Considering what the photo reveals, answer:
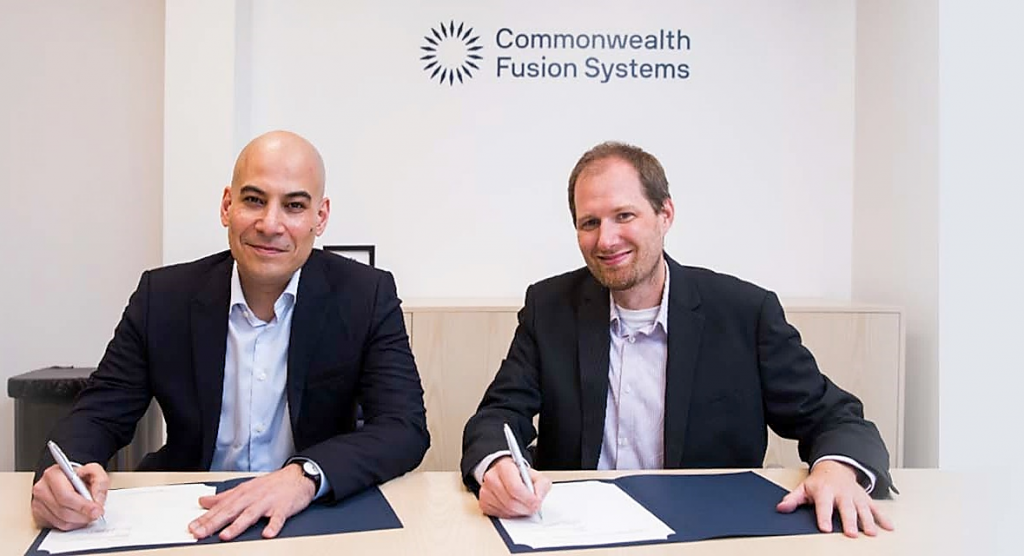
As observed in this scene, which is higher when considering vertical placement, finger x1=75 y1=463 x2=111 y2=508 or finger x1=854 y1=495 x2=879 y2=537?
finger x1=75 y1=463 x2=111 y2=508

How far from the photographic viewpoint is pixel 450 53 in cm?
368

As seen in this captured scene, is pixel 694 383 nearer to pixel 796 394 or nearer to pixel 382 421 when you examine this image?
pixel 796 394

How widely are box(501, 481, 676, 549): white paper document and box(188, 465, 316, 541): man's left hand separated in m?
0.37

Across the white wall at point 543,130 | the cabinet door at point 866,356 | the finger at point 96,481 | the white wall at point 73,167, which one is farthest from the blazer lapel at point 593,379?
the white wall at point 73,167

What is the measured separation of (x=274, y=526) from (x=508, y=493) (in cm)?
40

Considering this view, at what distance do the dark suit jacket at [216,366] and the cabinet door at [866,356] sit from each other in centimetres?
190

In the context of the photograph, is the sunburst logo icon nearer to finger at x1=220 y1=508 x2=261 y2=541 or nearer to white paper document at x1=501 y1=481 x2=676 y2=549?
white paper document at x1=501 y1=481 x2=676 y2=549

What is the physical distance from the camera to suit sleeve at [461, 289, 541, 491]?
5.73 feet

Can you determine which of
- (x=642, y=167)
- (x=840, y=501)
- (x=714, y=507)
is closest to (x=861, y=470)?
(x=840, y=501)

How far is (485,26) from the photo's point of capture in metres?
3.69

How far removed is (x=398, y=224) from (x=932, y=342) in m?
2.24

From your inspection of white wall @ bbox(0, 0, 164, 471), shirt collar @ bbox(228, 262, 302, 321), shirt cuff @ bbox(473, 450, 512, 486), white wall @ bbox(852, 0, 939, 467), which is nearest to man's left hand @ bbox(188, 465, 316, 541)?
shirt cuff @ bbox(473, 450, 512, 486)

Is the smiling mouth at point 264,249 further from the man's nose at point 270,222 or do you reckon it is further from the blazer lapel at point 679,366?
the blazer lapel at point 679,366

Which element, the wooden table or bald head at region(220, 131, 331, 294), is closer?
the wooden table
